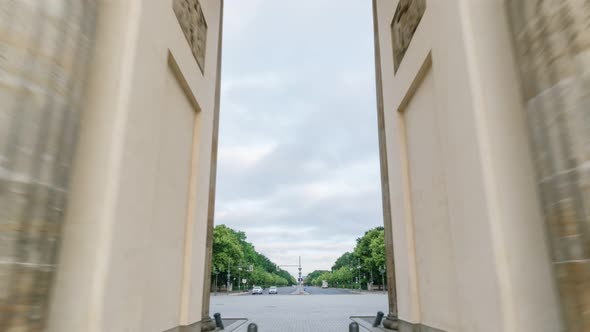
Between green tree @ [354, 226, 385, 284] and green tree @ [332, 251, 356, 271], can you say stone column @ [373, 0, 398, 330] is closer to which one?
green tree @ [354, 226, 385, 284]

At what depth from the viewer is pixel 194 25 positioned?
7914mm

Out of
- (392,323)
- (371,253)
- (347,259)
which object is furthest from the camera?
(347,259)

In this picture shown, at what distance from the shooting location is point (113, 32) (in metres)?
4.57

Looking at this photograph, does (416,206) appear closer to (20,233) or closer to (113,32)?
(113,32)

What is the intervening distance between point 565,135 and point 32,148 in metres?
4.40

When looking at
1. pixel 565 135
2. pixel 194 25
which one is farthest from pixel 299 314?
pixel 565 135

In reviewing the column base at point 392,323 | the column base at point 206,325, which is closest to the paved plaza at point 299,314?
the column base at point 206,325

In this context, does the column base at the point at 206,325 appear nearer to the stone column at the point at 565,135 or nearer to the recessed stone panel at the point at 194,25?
the recessed stone panel at the point at 194,25

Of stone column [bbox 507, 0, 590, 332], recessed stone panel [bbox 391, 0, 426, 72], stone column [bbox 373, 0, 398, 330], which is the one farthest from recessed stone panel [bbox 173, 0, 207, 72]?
stone column [bbox 507, 0, 590, 332]

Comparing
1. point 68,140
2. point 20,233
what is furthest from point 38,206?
point 68,140

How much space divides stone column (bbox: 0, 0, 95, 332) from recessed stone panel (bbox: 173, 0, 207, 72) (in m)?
3.71

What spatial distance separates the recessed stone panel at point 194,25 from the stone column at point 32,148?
3705mm

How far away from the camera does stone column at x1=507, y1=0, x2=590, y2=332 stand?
9.92ft

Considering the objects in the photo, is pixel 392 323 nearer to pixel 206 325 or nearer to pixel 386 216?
pixel 386 216
